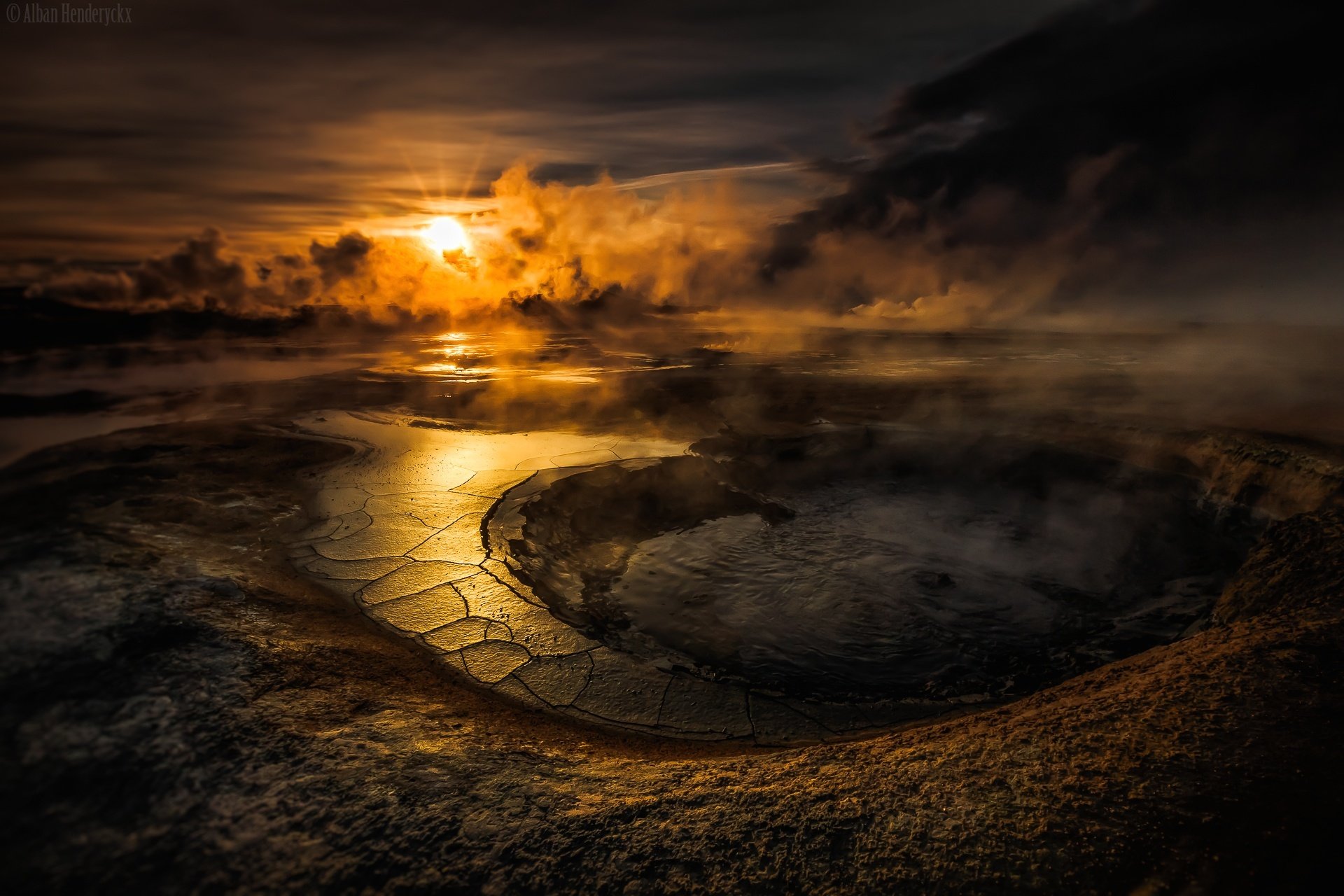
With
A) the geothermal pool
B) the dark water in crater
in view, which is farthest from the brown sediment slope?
the dark water in crater

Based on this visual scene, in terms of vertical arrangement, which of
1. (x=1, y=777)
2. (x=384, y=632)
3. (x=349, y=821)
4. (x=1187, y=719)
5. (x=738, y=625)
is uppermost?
(x=1187, y=719)

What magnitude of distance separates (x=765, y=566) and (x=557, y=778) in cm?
367

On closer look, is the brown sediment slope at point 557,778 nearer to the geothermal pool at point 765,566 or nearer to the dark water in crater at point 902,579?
the geothermal pool at point 765,566

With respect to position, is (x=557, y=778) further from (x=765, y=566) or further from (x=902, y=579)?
(x=902, y=579)

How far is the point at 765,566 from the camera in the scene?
5684mm

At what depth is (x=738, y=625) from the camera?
15.4 feet

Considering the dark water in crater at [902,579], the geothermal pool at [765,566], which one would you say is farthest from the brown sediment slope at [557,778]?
the dark water in crater at [902,579]

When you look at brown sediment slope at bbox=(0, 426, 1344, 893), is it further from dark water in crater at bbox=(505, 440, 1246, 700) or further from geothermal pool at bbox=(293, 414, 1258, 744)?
dark water in crater at bbox=(505, 440, 1246, 700)

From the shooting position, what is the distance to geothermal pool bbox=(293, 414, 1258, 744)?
3623 millimetres

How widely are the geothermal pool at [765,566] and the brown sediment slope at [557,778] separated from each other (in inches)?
24.2

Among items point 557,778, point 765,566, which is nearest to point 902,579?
point 765,566

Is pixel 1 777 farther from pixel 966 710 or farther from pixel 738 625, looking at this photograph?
pixel 966 710

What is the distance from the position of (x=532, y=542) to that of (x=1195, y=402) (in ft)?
47.0

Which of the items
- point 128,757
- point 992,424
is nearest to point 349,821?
point 128,757
